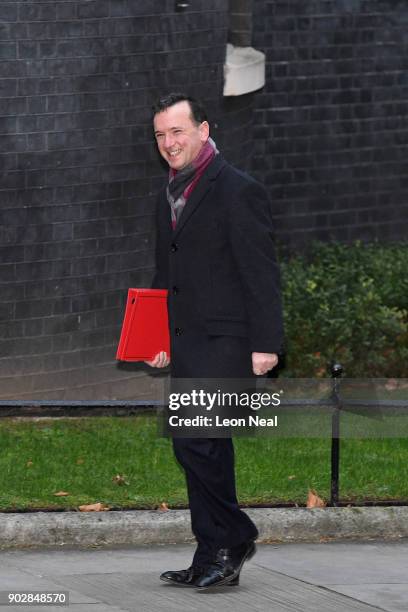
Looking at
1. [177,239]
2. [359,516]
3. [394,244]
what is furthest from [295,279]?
[177,239]

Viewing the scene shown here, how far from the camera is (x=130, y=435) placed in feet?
35.7

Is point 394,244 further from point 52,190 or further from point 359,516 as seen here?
point 359,516

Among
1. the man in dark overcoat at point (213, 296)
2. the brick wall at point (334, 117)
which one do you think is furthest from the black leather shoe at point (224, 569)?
the brick wall at point (334, 117)

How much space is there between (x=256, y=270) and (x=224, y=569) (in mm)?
1340

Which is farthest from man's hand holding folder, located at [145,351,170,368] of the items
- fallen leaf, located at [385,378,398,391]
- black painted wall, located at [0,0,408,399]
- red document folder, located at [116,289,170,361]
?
fallen leaf, located at [385,378,398,391]

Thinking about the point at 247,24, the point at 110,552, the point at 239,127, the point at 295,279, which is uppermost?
the point at 247,24

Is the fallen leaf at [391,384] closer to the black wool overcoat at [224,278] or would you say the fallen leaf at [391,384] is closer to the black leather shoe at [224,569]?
the black leather shoe at [224,569]

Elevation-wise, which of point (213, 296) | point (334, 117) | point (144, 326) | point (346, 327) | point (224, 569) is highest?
point (334, 117)

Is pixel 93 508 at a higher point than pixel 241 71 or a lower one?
lower

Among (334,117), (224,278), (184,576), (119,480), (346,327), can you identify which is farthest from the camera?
(334,117)

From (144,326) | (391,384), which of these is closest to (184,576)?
(144,326)

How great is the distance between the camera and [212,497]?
743cm

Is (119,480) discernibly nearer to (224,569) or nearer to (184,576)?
(184,576)

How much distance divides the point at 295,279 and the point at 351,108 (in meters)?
2.65
